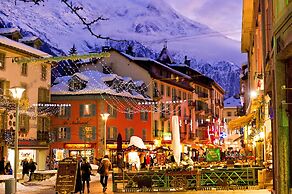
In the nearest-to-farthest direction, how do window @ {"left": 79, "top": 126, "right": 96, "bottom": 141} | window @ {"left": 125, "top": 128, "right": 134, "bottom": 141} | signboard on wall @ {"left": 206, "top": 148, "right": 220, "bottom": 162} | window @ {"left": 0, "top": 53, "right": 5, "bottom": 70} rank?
signboard on wall @ {"left": 206, "top": 148, "right": 220, "bottom": 162}
window @ {"left": 0, "top": 53, "right": 5, "bottom": 70}
window @ {"left": 79, "top": 126, "right": 96, "bottom": 141}
window @ {"left": 125, "top": 128, "right": 134, "bottom": 141}

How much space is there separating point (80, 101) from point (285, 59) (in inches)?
1953

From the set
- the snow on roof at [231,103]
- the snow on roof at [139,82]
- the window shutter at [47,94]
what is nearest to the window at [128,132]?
the snow on roof at [139,82]

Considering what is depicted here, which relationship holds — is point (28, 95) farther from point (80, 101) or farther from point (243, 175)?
point (243, 175)

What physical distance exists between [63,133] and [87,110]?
3.59 metres

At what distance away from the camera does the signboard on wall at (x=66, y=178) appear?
23.4 m

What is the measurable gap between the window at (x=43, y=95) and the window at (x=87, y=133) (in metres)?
6.13

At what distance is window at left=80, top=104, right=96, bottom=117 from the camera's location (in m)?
61.2

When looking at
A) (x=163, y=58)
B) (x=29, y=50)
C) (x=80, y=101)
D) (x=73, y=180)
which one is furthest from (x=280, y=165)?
(x=163, y=58)

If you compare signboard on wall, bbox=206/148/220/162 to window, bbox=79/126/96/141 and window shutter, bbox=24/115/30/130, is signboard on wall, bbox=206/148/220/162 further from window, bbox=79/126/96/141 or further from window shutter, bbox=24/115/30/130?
window, bbox=79/126/96/141

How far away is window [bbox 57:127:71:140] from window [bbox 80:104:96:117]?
230cm

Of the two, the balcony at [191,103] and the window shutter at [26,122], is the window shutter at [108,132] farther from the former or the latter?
the balcony at [191,103]

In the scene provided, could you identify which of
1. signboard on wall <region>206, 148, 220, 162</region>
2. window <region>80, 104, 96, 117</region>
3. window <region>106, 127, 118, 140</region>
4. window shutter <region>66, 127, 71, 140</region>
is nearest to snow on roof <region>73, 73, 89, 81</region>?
window <region>80, 104, 96, 117</region>

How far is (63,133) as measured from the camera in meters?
61.3

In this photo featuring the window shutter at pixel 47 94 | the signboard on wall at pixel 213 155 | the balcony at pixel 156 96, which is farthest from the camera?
the balcony at pixel 156 96
